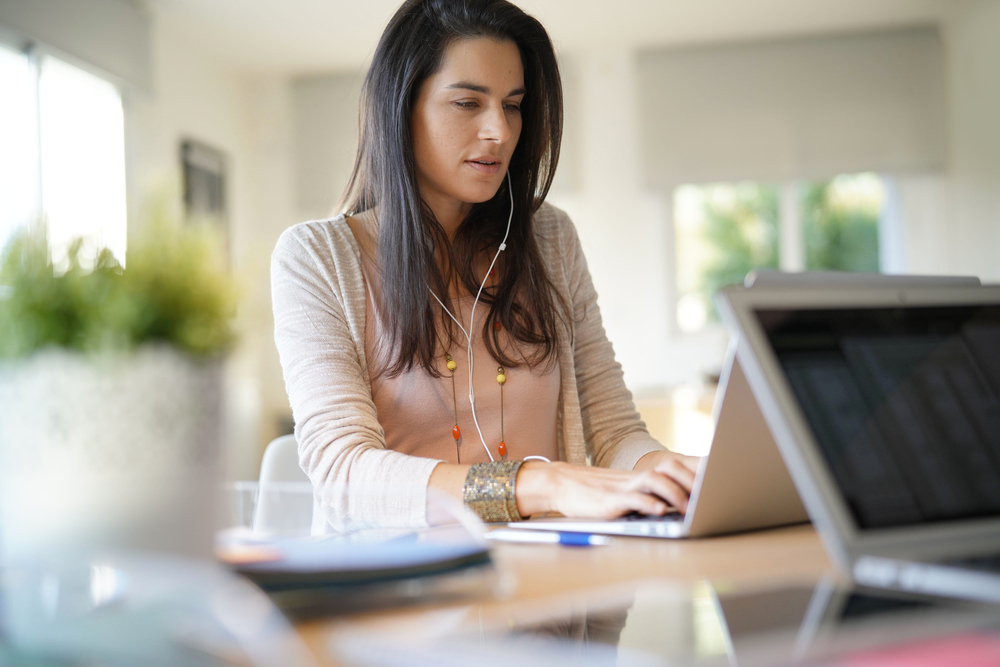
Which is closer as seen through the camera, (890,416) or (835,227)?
(890,416)

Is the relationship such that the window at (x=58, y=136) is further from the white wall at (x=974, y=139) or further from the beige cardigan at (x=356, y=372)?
the white wall at (x=974, y=139)

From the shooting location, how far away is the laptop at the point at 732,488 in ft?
2.34

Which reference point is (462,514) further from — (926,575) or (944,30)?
(944,30)

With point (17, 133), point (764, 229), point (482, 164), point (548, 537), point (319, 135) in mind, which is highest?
point (319, 135)

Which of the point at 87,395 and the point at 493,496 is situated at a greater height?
the point at 87,395

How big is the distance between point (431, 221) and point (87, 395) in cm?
106

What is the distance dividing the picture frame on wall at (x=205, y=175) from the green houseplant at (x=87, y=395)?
167 inches

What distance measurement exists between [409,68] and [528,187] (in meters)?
0.30

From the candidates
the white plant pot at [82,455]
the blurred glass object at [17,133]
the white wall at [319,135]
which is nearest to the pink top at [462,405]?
the white plant pot at [82,455]

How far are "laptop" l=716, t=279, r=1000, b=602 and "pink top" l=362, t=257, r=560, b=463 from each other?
75cm

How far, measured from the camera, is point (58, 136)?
3812 mm

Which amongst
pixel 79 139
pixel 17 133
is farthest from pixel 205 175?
pixel 17 133

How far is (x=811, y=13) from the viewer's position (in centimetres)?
489

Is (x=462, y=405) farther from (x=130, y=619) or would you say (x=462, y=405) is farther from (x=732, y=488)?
(x=130, y=619)
